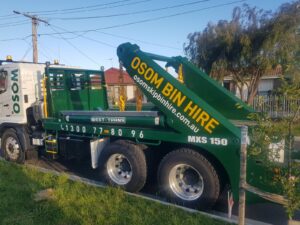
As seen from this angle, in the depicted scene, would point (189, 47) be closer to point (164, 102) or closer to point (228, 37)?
point (228, 37)

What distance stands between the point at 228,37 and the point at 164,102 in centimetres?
1464

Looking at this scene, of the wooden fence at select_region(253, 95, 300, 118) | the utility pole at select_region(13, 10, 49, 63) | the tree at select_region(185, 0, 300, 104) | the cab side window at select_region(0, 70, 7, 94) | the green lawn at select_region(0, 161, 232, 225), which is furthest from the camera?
the utility pole at select_region(13, 10, 49, 63)

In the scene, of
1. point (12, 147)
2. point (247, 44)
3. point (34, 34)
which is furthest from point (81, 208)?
point (34, 34)

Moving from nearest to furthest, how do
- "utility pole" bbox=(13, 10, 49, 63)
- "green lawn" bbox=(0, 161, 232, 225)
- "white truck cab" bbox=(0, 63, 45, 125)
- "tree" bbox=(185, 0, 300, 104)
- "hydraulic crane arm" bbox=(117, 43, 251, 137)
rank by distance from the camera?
1. "green lawn" bbox=(0, 161, 232, 225)
2. "hydraulic crane arm" bbox=(117, 43, 251, 137)
3. "white truck cab" bbox=(0, 63, 45, 125)
4. "tree" bbox=(185, 0, 300, 104)
5. "utility pole" bbox=(13, 10, 49, 63)

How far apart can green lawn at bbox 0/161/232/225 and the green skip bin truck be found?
0.48 m

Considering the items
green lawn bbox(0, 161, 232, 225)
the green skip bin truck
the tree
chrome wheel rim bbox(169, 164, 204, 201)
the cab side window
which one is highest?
the tree

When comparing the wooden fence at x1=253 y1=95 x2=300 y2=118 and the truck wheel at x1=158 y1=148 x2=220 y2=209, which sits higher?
the wooden fence at x1=253 y1=95 x2=300 y2=118

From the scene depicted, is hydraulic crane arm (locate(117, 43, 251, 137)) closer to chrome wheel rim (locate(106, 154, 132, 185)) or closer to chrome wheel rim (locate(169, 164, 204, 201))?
chrome wheel rim (locate(169, 164, 204, 201))

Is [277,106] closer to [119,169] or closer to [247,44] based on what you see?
[119,169]

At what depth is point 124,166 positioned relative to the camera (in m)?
5.45

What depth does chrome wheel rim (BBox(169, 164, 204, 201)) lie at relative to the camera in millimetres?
4617

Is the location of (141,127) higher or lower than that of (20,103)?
lower

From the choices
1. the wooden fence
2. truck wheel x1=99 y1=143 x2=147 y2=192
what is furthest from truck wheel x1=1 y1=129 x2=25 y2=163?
the wooden fence

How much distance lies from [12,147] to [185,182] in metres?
4.88
